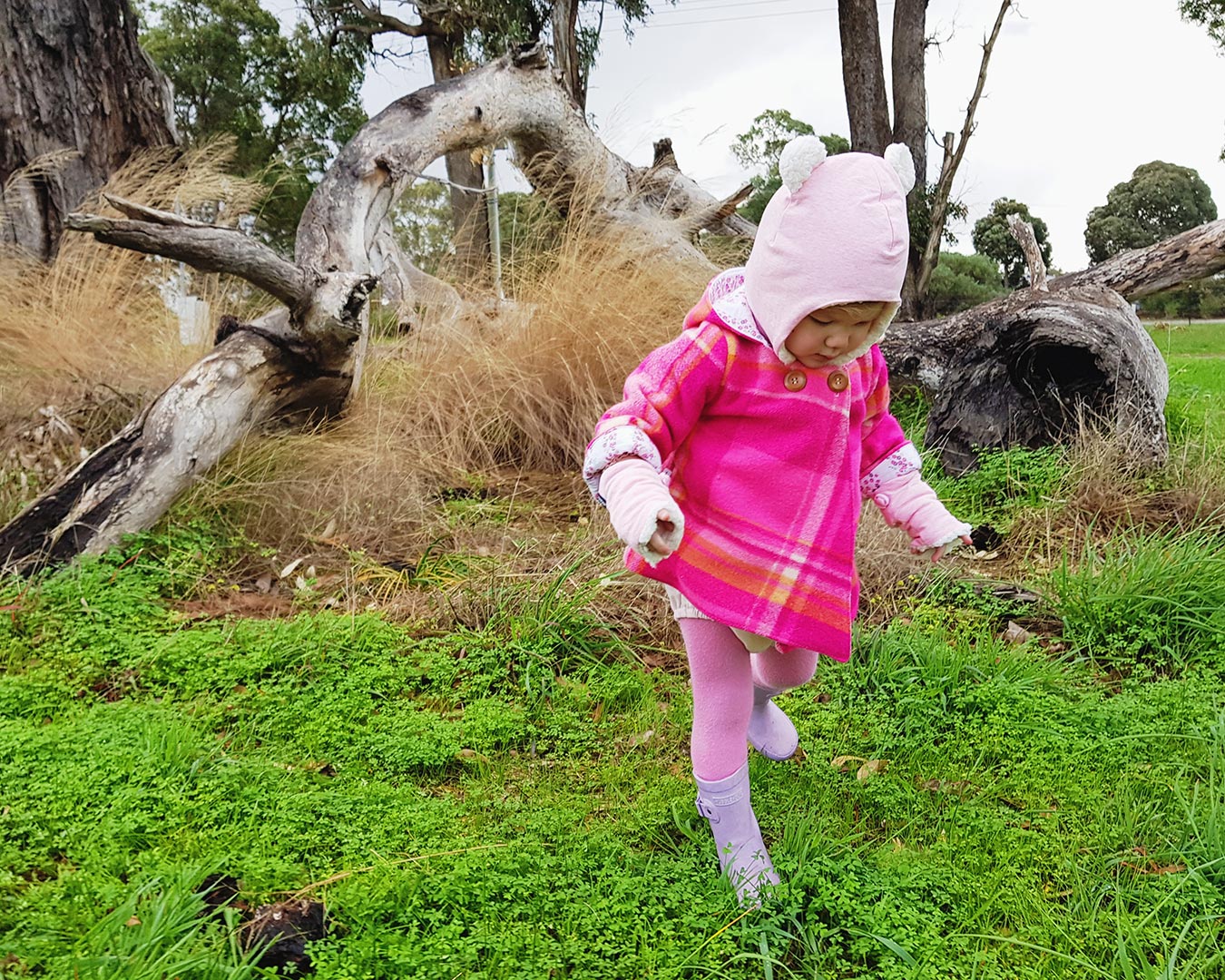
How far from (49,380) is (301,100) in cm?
1322

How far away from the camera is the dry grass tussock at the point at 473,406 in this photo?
4.57 m

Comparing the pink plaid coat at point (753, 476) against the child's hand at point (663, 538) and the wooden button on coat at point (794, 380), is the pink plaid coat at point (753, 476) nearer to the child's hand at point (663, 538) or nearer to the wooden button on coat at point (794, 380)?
the wooden button on coat at point (794, 380)

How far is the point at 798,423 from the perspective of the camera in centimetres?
204

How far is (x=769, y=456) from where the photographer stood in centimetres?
205

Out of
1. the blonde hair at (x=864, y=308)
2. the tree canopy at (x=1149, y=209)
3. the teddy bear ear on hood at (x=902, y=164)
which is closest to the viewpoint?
the blonde hair at (x=864, y=308)

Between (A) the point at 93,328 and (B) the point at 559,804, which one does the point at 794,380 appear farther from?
(A) the point at 93,328

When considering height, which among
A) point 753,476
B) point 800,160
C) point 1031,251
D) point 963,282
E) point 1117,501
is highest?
point 800,160

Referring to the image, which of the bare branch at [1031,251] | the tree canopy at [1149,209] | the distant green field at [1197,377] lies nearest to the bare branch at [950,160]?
the distant green field at [1197,377]

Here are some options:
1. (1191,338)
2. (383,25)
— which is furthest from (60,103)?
(1191,338)

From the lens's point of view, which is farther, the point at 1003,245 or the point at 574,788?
the point at 1003,245

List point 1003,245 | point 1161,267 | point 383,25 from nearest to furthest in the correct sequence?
1. point 1161,267
2. point 383,25
3. point 1003,245

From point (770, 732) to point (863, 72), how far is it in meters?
8.05

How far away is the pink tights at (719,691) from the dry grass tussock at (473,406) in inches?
96.1

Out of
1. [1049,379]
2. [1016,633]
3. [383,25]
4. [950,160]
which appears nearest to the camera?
[1016,633]
